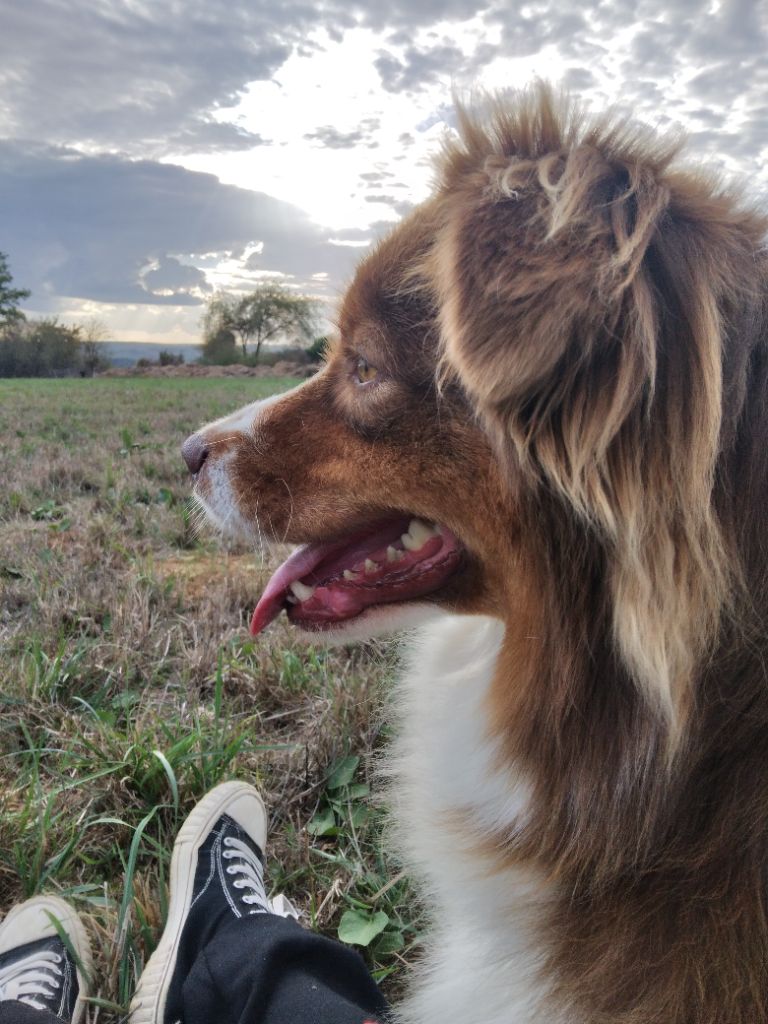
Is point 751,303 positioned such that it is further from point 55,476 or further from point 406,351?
point 55,476

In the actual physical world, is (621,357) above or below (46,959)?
above

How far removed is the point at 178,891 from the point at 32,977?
0.36 meters

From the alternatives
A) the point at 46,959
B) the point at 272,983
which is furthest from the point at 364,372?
the point at 46,959

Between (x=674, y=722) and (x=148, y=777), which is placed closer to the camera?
(x=674, y=722)

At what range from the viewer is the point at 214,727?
250cm

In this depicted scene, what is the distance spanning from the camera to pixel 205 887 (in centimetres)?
196

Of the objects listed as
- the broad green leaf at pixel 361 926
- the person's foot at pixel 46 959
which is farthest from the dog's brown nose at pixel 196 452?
the broad green leaf at pixel 361 926

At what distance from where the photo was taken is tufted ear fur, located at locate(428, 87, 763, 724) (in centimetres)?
122

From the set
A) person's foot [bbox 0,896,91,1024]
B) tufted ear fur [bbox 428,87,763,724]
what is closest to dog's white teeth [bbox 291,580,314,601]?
tufted ear fur [bbox 428,87,763,724]

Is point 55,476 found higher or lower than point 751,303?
lower

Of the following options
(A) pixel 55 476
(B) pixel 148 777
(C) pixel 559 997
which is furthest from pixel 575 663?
(A) pixel 55 476

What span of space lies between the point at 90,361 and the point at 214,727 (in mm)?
29230

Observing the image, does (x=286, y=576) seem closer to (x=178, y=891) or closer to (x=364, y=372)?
(x=364, y=372)

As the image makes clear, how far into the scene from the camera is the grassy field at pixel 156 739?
79.9 inches
